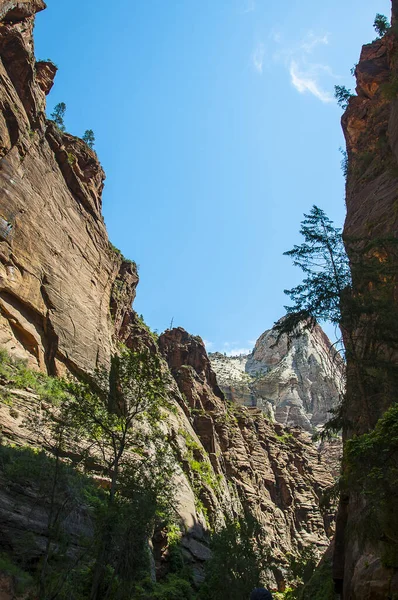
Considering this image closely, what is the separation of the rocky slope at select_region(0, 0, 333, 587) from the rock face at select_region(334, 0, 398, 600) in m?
3.90

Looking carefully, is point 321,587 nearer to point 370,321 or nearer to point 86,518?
point 86,518

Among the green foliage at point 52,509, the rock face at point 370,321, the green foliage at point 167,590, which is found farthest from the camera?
the green foliage at point 167,590

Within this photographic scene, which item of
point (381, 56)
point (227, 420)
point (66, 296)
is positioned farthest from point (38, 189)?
point (227, 420)

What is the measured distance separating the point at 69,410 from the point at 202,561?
17355 mm

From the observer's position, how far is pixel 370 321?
16609mm

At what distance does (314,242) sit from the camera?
68.8 ft

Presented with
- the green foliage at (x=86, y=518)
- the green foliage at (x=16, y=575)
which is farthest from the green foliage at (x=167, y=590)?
the green foliage at (x=16, y=575)

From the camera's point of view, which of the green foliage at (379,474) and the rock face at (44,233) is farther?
the rock face at (44,233)

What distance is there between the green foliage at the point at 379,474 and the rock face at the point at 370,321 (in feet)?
0.73

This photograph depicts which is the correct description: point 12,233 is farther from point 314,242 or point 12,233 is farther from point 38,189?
point 314,242

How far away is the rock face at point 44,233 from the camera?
31.0 m

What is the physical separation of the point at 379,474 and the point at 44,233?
32278mm

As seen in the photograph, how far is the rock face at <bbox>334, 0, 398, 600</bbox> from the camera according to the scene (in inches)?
516

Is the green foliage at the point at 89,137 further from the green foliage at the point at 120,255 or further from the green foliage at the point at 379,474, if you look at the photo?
the green foliage at the point at 379,474
